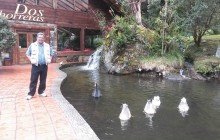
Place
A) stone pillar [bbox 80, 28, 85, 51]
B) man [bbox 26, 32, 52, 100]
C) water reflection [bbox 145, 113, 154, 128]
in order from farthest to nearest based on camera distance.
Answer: stone pillar [bbox 80, 28, 85, 51]
man [bbox 26, 32, 52, 100]
water reflection [bbox 145, 113, 154, 128]

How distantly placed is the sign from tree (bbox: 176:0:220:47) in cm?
876

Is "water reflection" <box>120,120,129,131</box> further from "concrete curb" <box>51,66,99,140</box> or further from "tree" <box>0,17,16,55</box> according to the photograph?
"tree" <box>0,17,16,55</box>

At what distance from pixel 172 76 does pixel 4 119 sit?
35.0 ft

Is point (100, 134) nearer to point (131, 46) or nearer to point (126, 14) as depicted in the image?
point (131, 46)

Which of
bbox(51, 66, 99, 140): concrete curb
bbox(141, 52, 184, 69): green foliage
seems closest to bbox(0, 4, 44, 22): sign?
bbox(141, 52, 184, 69): green foliage

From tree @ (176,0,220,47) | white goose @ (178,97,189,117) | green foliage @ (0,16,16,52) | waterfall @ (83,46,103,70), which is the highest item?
tree @ (176,0,220,47)

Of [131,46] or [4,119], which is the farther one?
[131,46]

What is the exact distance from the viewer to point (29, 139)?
5578 millimetres

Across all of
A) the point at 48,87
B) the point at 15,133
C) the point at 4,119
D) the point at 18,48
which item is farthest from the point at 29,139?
the point at 18,48

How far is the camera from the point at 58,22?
2270 centimetres

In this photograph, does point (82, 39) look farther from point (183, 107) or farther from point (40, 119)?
point (40, 119)

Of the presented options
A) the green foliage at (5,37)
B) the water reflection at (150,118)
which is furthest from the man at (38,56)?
the green foliage at (5,37)

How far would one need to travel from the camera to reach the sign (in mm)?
19828

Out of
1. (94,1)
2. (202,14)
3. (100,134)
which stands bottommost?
(100,134)
